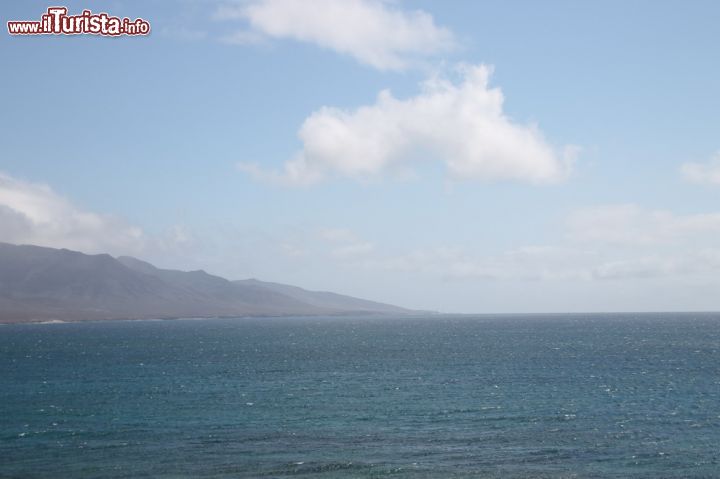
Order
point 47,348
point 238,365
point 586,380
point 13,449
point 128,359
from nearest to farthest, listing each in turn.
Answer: point 13,449, point 586,380, point 238,365, point 128,359, point 47,348

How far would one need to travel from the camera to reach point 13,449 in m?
55.3

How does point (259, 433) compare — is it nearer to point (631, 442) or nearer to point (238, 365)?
point (631, 442)

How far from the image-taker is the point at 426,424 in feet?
208

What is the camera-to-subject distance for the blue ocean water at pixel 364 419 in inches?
1954

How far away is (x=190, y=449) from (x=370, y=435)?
15.3 metres

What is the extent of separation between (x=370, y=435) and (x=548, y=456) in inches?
609

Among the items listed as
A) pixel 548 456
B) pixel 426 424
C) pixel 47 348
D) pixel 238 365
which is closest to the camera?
pixel 548 456

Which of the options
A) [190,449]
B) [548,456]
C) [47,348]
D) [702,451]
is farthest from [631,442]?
[47,348]

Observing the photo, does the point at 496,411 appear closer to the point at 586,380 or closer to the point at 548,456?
the point at 548,456

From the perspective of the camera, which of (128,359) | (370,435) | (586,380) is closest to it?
(370,435)

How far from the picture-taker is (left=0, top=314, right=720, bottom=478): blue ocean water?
4962 centimetres

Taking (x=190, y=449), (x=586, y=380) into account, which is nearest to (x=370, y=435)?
(x=190, y=449)

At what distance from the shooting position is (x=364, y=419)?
6612 cm

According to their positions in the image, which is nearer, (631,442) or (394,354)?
(631,442)
